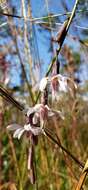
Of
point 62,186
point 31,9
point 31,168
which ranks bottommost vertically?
point 62,186

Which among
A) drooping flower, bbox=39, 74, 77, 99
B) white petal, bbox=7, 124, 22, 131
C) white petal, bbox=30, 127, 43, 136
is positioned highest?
drooping flower, bbox=39, 74, 77, 99

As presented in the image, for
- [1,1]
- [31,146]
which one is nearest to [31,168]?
[31,146]

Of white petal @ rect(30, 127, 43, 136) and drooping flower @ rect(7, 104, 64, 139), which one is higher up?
drooping flower @ rect(7, 104, 64, 139)

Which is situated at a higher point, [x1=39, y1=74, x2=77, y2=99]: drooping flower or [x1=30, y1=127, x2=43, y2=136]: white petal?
[x1=39, y1=74, x2=77, y2=99]: drooping flower

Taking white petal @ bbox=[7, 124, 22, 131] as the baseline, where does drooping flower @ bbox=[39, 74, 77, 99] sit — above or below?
above

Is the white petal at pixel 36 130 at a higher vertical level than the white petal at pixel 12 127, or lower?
lower

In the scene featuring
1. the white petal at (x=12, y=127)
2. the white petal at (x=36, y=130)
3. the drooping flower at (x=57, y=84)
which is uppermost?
the drooping flower at (x=57, y=84)

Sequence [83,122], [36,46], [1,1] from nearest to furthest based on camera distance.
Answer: [1,1] → [36,46] → [83,122]

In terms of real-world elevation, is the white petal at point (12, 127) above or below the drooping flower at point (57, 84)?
below

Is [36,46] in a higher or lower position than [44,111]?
higher

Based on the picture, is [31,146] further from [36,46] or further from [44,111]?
[36,46]

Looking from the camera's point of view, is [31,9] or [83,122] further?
[83,122]
